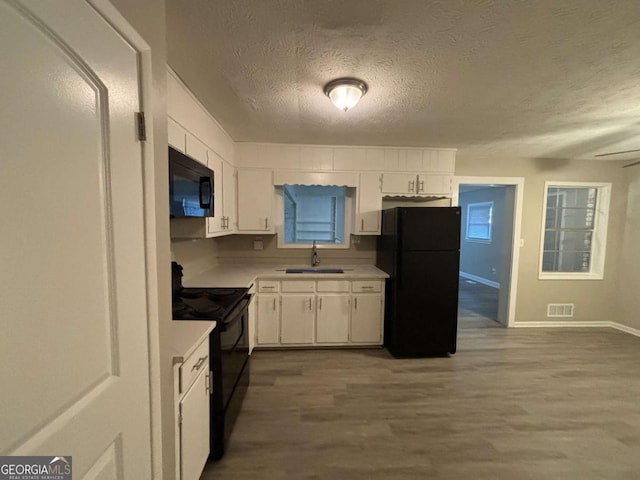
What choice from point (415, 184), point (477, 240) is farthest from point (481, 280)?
point (415, 184)

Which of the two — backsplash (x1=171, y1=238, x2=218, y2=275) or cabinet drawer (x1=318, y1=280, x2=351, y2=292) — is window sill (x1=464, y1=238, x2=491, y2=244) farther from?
backsplash (x1=171, y1=238, x2=218, y2=275)

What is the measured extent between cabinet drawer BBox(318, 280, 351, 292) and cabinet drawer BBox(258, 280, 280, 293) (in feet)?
1.61

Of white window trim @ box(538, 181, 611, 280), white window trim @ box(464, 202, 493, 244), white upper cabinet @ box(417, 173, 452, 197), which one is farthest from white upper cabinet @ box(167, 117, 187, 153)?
white window trim @ box(464, 202, 493, 244)

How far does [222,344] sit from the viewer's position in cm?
170

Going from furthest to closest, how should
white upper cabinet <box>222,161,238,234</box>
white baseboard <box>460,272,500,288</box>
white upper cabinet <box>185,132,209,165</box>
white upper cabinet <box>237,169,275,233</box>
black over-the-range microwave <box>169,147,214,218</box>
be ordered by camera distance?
white baseboard <box>460,272,500,288</box>, white upper cabinet <box>237,169,275,233</box>, white upper cabinet <box>222,161,238,234</box>, white upper cabinet <box>185,132,209,165</box>, black over-the-range microwave <box>169,147,214,218</box>

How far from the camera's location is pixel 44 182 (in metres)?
0.57

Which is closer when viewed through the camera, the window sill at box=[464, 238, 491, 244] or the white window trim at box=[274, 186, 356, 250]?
the white window trim at box=[274, 186, 356, 250]

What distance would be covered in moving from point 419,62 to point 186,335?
1.99 m

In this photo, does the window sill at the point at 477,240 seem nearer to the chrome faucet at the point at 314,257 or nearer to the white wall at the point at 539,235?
the white wall at the point at 539,235

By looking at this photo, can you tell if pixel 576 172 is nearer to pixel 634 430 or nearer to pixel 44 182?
pixel 634 430

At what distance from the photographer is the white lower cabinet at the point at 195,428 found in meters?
1.30

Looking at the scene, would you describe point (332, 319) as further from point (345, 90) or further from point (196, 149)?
point (345, 90)

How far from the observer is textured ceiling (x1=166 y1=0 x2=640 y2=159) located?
49.4 inches

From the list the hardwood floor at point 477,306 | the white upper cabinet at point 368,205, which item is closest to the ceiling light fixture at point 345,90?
the white upper cabinet at point 368,205
